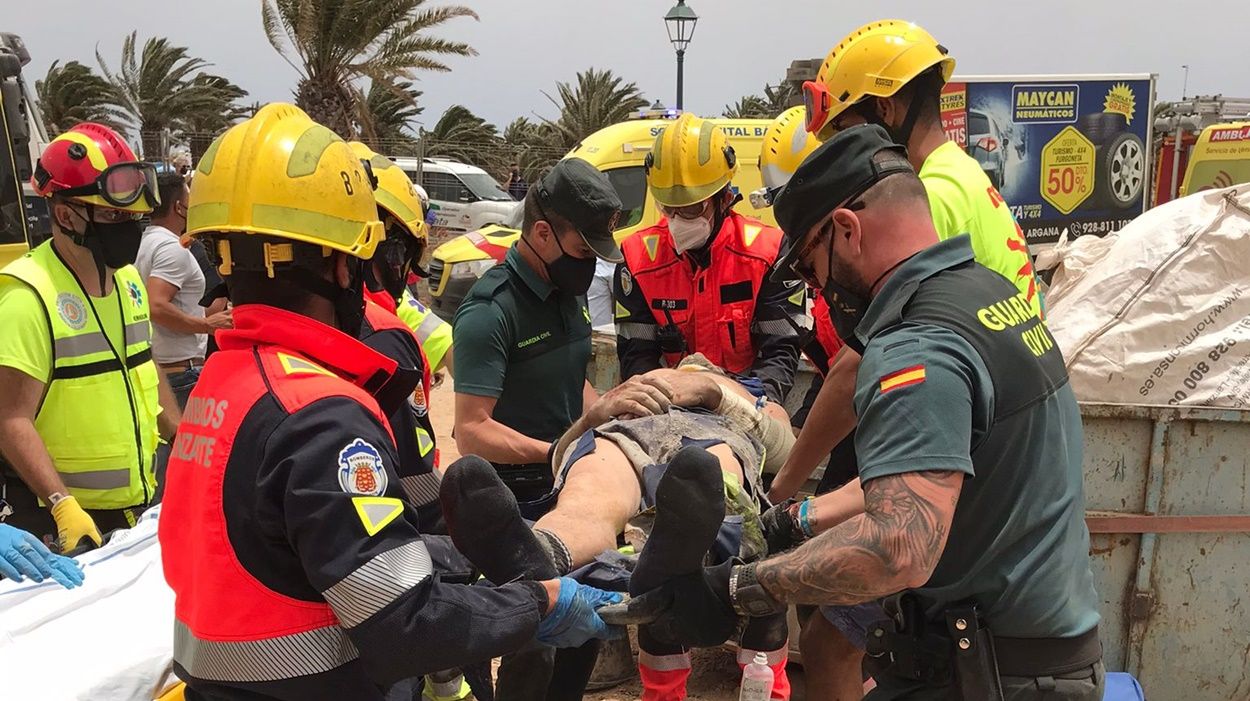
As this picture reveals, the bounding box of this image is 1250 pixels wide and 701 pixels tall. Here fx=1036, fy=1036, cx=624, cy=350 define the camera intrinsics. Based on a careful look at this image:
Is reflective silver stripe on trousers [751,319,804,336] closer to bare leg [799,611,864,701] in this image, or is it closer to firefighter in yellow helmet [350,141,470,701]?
bare leg [799,611,864,701]

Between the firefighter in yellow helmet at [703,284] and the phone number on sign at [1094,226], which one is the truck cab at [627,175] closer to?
the phone number on sign at [1094,226]

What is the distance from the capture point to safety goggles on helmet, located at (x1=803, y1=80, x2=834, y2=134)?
3.29 metres

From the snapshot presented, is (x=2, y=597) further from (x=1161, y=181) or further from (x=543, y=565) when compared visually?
(x=1161, y=181)

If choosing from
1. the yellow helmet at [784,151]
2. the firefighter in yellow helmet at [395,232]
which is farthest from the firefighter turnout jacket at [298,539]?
the yellow helmet at [784,151]

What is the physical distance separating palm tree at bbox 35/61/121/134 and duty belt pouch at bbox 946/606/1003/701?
2860 centimetres

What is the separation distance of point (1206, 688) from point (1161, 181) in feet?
44.9

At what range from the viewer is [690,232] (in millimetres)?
4312

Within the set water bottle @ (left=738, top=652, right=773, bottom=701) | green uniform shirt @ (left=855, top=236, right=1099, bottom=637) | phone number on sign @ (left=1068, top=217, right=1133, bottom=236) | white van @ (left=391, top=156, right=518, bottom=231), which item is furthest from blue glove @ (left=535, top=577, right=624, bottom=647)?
white van @ (left=391, top=156, right=518, bottom=231)

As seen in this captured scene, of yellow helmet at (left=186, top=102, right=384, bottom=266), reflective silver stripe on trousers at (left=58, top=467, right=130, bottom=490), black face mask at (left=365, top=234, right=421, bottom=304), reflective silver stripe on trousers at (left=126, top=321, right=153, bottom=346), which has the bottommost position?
reflective silver stripe on trousers at (left=58, top=467, right=130, bottom=490)

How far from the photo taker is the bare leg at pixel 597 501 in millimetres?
2930

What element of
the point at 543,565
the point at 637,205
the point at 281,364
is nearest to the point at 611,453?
the point at 543,565

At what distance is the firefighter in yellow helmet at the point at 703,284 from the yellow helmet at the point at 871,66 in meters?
0.98

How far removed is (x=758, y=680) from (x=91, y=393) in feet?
8.07

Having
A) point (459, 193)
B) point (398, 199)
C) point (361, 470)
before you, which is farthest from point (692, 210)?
point (459, 193)
